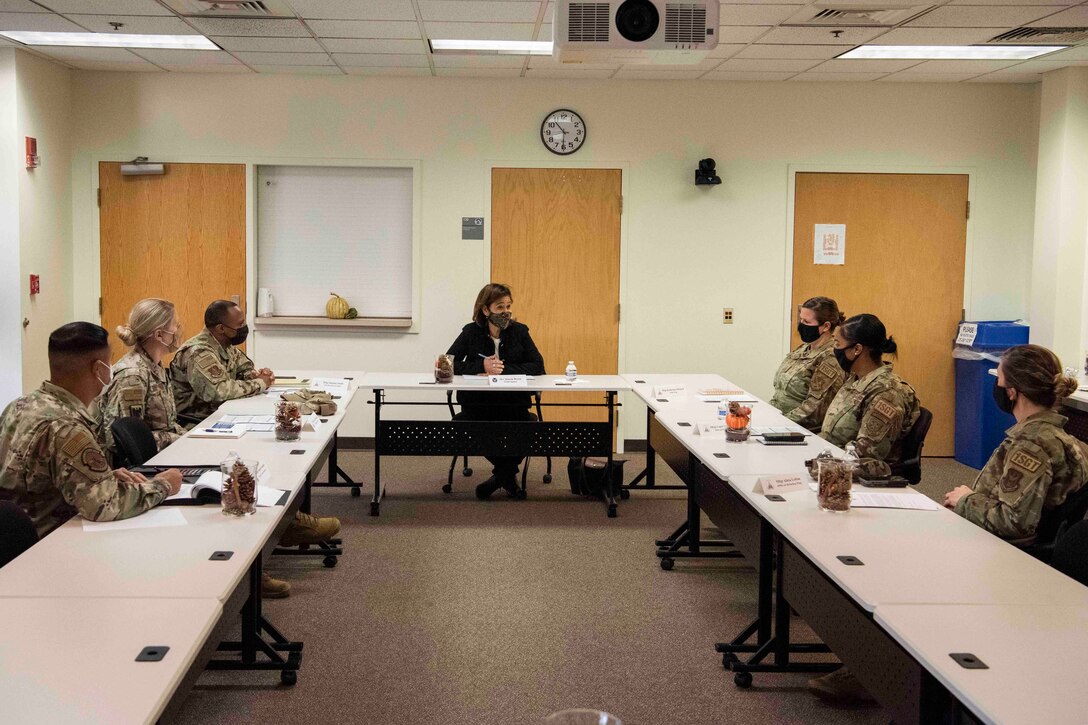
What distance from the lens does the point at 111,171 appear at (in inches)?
271

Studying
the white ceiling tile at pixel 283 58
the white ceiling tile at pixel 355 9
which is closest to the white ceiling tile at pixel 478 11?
the white ceiling tile at pixel 355 9

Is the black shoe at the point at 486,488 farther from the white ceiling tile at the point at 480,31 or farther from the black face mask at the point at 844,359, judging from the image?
the white ceiling tile at the point at 480,31

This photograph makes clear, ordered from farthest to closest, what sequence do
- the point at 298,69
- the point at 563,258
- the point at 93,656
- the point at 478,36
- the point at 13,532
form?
1. the point at 563,258
2. the point at 298,69
3. the point at 478,36
4. the point at 13,532
5. the point at 93,656

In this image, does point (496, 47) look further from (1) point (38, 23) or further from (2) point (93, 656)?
(2) point (93, 656)

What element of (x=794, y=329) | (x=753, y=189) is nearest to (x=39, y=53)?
(x=753, y=189)

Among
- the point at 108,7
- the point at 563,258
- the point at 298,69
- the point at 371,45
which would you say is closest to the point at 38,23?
the point at 108,7

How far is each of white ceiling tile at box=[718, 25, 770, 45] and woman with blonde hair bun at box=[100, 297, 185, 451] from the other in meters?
3.15

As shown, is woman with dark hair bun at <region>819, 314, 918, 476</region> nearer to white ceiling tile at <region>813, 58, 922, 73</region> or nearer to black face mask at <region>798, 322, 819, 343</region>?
black face mask at <region>798, 322, 819, 343</region>

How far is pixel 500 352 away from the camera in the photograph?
5996mm

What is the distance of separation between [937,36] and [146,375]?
4563 millimetres

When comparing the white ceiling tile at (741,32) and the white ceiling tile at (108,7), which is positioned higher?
the white ceiling tile at (741,32)

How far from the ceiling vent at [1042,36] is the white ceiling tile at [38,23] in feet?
17.1

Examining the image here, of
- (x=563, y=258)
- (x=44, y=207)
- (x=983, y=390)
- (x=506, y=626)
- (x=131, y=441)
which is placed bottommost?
(x=506, y=626)

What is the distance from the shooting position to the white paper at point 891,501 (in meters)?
3.05
